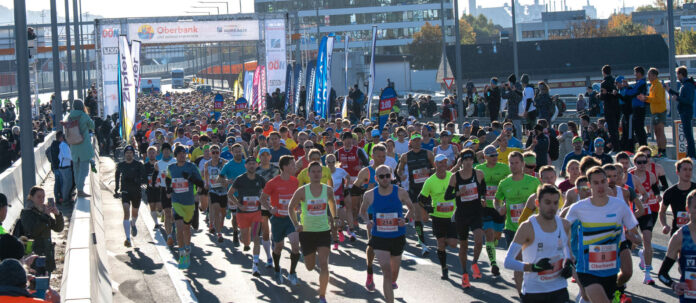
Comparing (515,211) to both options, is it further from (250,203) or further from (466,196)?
(250,203)

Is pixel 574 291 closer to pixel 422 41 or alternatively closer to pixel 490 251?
pixel 490 251

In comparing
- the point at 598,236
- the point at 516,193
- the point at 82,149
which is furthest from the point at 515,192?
the point at 82,149

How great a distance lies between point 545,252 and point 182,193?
762cm

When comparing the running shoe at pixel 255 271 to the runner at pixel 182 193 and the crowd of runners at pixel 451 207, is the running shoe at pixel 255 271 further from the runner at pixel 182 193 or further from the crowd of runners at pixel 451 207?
the runner at pixel 182 193

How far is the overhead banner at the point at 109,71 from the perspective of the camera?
37.2m

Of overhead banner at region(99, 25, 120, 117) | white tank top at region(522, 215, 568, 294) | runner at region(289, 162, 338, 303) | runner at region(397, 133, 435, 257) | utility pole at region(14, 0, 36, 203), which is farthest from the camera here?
overhead banner at region(99, 25, 120, 117)

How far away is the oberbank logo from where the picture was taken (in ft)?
150

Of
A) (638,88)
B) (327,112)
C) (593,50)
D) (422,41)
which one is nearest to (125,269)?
(638,88)

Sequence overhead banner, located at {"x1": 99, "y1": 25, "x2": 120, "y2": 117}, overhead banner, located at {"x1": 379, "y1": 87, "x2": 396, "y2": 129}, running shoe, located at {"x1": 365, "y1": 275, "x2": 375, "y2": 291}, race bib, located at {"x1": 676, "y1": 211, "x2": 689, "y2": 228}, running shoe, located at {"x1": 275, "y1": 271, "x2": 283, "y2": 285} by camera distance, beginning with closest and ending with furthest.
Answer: race bib, located at {"x1": 676, "y1": 211, "x2": 689, "y2": 228} < running shoe, located at {"x1": 365, "y1": 275, "x2": 375, "y2": 291} < running shoe, located at {"x1": 275, "y1": 271, "x2": 283, "y2": 285} < overhead banner, located at {"x1": 379, "y1": 87, "x2": 396, "y2": 129} < overhead banner, located at {"x1": 99, "y1": 25, "x2": 120, "y2": 117}

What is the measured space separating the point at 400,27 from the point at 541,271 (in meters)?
135

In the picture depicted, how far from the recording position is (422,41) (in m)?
120

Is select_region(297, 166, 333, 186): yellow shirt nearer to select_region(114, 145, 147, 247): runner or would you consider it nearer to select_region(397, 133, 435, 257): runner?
select_region(397, 133, 435, 257): runner

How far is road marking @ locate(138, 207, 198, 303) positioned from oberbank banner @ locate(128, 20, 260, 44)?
28.0 m

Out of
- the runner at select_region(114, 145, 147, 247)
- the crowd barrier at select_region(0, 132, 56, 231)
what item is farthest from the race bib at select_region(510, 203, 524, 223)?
the crowd barrier at select_region(0, 132, 56, 231)
